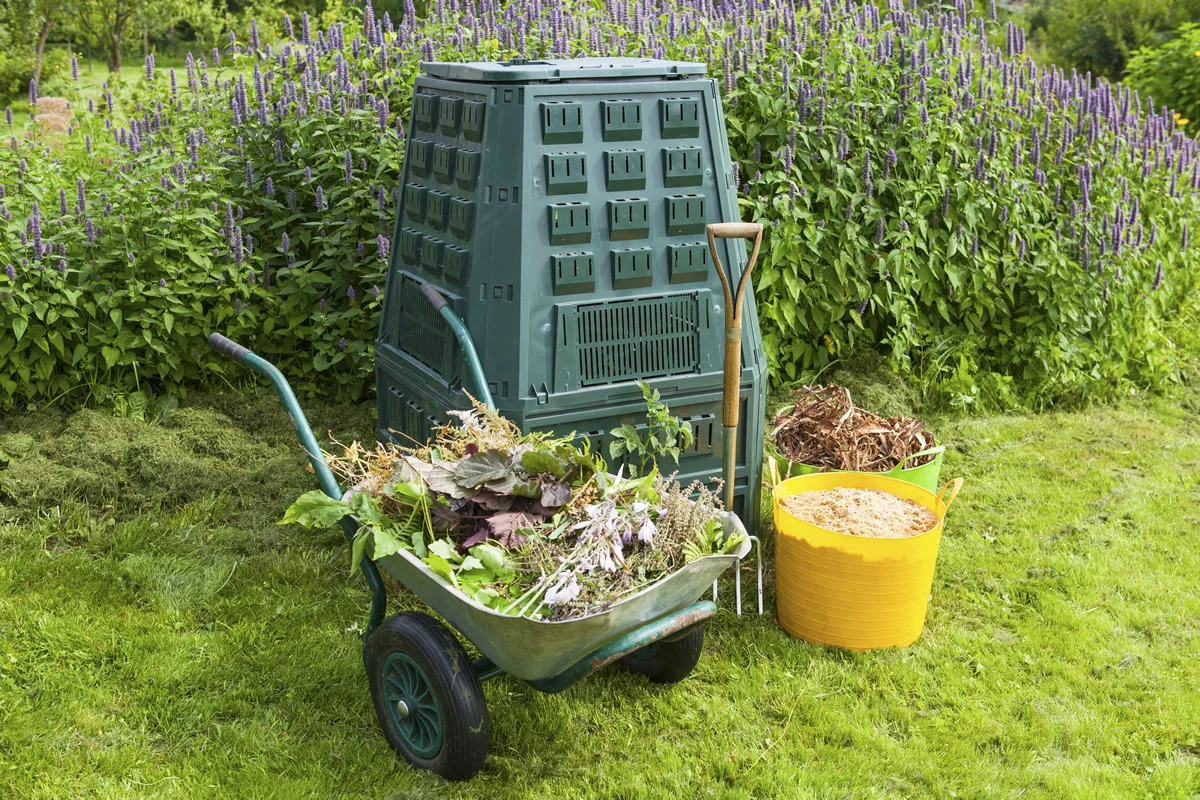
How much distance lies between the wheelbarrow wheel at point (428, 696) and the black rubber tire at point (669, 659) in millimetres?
605

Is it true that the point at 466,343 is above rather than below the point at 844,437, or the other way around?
above

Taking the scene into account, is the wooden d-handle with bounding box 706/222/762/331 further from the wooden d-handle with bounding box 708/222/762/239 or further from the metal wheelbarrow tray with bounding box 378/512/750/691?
the metal wheelbarrow tray with bounding box 378/512/750/691

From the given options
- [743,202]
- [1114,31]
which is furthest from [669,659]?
[1114,31]

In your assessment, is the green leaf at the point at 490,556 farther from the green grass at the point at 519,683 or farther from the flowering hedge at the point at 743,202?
the flowering hedge at the point at 743,202

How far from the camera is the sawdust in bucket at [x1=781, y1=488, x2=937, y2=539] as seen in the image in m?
3.26

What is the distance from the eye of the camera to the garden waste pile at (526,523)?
8.04ft

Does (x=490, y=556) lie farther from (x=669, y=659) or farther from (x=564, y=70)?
→ (x=564, y=70)

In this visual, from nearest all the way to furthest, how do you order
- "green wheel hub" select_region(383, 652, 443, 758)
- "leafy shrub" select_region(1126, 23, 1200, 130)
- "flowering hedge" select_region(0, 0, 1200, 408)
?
"green wheel hub" select_region(383, 652, 443, 758), "flowering hedge" select_region(0, 0, 1200, 408), "leafy shrub" select_region(1126, 23, 1200, 130)

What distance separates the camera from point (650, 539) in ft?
8.26

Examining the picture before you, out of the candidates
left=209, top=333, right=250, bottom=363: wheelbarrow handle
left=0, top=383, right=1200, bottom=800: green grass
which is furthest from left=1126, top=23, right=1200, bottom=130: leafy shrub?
left=209, top=333, right=250, bottom=363: wheelbarrow handle

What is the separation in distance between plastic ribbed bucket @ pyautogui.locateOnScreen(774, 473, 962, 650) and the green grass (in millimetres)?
73

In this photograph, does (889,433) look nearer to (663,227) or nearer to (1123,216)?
(663,227)

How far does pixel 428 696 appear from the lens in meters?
2.67

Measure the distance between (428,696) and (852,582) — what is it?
4.23 ft
